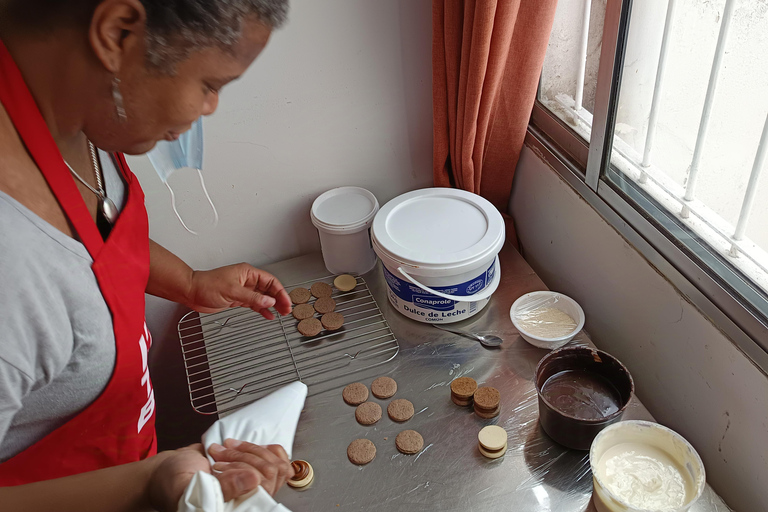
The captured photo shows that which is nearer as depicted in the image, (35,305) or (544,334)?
(35,305)

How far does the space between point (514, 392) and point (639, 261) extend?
326mm

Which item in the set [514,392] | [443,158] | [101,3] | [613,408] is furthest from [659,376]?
[101,3]

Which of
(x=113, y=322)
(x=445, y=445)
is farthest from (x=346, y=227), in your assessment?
(x=113, y=322)

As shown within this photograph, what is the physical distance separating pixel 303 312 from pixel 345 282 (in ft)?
0.43

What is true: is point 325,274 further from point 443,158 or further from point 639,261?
point 639,261

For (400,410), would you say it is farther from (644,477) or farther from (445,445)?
(644,477)

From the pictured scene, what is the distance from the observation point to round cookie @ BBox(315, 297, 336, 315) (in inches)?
52.3

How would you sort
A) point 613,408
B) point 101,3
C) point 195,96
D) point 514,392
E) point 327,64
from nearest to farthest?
1. point 101,3
2. point 195,96
3. point 613,408
4. point 514,392
5. point 327,64

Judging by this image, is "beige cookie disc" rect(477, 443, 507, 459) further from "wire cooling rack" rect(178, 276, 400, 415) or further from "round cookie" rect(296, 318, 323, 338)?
"round cookie" rect(296, 318, 323, 338)

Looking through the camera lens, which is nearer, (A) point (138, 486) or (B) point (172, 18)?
(B) point (172, 18)

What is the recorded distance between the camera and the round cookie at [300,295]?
4.46 feet

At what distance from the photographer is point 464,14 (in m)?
1.19

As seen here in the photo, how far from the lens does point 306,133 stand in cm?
137

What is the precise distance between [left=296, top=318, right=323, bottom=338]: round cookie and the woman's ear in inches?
29.1
